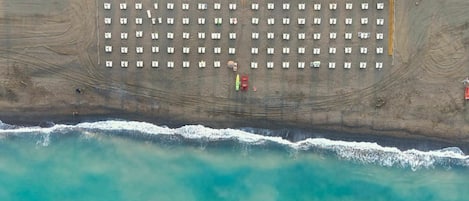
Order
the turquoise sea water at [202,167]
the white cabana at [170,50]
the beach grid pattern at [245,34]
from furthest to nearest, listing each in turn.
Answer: the turquoise sea water at [202,167] → the white cabana at [170,50] → the beach grid pattern at [245,34]

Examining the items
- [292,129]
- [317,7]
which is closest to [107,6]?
[317,7]

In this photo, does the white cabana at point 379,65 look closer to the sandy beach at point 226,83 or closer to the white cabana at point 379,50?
the sandy beach at point 226,83

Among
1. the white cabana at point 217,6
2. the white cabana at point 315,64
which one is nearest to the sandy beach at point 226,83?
the white cabana at point 315,64

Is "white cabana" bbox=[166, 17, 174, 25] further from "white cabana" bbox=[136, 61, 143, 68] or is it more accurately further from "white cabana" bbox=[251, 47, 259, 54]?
"white cabana" bbox=[251, 47, 259, 54]

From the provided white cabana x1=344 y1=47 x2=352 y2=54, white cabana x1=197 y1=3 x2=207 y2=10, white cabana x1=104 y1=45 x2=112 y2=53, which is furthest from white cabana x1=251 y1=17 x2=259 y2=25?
white cabana x1=104 y1=45 x2=112 y2=53

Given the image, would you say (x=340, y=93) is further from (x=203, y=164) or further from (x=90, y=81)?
(x=90, y=81)

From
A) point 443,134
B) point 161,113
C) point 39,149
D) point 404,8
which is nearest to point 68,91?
point 39,149

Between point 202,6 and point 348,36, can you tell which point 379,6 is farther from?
point 202,6
